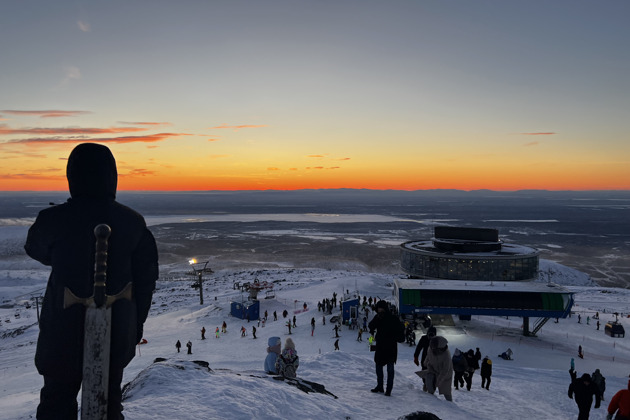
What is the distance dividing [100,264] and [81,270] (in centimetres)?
43

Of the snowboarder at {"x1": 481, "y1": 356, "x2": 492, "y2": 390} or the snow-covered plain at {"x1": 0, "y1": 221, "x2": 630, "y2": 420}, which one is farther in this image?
the snowboarder at {"x1": 481, "y1": 356, "x2": 492, "y2": 390}

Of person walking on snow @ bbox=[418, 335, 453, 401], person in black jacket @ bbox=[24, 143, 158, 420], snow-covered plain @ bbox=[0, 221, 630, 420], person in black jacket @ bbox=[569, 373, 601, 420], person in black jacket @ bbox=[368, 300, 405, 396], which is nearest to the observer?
person in black jacket @ bbox=[24, 143, 158, 420]

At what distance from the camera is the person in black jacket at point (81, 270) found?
414 cm

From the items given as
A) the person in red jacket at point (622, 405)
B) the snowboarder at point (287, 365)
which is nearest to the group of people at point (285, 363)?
the snowboarder at point (287, 365)

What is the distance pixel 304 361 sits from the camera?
12664 mm

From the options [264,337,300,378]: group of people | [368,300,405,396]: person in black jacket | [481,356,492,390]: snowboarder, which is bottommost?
[481,356,492,390]: snowboarder

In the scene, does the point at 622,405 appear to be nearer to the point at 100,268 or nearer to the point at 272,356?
the point at 272,356

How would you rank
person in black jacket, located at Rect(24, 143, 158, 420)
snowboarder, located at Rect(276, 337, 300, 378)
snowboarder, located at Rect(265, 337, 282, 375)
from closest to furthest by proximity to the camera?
person in black jacket, located at Rect(24, 143, 158, 420), snowboarder, located at Rect(276, 337, 300, 378), snowboarder, located at Rect(265, 337, 282, 375)

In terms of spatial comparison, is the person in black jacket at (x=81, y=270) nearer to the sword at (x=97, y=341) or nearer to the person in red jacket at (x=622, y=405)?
the sword at (x=97, y=341)

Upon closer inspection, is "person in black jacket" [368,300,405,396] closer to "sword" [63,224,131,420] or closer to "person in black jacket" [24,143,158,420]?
"person in black jacket" [24,143,158,420]

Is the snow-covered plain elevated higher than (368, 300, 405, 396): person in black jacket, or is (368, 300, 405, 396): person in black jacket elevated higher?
(368, 300, 405, 396): person in black jacket

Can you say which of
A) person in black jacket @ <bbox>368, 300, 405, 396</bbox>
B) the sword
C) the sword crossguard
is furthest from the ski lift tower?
the sword crossguard

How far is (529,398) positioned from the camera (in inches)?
460

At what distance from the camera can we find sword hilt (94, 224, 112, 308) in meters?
3.92
